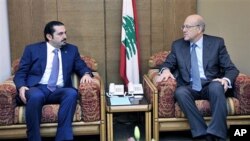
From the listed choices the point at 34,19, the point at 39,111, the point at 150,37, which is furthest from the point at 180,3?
the point at 39,111

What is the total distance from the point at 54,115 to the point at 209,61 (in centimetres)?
170

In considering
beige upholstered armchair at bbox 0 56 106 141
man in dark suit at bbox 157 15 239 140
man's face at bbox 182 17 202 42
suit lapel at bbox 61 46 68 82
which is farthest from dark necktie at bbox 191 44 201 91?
suit lapel at bbox 61 46 68 82

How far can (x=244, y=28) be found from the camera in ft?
15.4

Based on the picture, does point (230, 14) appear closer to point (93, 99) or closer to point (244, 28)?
point (244, 28)

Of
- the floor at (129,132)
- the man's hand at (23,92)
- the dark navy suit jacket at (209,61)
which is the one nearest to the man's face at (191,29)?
the dark navy suit jacket at (209,61)

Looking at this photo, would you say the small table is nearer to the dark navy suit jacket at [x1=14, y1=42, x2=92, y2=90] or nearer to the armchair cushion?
the armchair cushion

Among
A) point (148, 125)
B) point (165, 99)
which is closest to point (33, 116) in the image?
point (148, 125)

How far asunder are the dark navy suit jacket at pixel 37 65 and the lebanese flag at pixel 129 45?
2.38 feet

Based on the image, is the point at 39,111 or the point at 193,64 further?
the point at 193,64

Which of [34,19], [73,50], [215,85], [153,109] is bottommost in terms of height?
[153,109]

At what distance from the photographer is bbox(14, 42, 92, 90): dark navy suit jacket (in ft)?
12.2

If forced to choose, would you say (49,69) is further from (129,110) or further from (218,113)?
(218,113)

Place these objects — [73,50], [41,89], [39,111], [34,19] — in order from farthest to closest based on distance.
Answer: [34,19] < [73,50] < [41,89] < [39,111]

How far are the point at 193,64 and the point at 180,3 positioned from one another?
1106 mm
